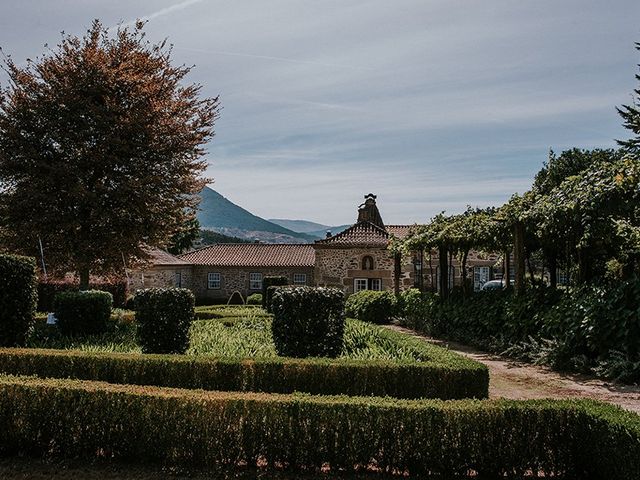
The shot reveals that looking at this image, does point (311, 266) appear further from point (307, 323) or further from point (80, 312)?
point (307, 323)

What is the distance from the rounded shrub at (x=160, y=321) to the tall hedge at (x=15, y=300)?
74.0 inches

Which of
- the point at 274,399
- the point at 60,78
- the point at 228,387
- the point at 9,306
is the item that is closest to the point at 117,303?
the point at 60,78

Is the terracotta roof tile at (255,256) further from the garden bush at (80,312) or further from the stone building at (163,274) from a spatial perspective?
the garden bush at (80,312)

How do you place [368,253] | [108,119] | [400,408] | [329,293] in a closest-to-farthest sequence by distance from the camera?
[400,408] < [329,293] < [108,119] < [368,253]

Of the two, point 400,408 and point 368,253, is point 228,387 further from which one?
point 368,253

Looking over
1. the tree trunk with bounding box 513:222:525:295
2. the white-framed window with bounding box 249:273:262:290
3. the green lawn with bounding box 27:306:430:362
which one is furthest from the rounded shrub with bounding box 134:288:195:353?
the white-framed window with bounding box 249:273:262:290

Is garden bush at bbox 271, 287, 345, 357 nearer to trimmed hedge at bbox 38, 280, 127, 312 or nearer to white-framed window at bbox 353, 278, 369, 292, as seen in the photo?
trimmed hedge at bbox 38, 280, 127, 312

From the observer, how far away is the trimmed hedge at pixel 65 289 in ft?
64.6

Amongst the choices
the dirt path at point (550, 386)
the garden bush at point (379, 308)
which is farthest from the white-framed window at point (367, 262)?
the dirt path at point (550, 386)

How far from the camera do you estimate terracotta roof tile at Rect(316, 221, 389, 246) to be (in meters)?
26.2

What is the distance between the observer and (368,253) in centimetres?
2623

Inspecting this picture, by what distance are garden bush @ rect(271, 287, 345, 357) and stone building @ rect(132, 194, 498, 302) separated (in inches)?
660

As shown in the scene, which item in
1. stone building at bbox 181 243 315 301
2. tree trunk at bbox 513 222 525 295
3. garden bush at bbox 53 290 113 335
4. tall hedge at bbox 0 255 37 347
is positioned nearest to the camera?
tall hedge at bbox 0 255 37 347

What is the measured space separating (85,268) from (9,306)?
25.4 feet
